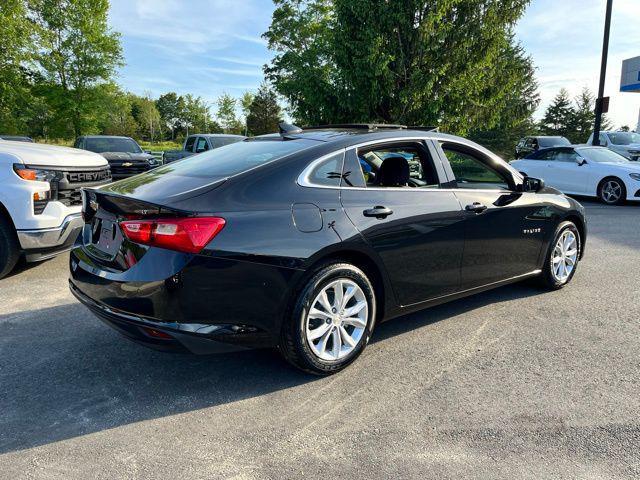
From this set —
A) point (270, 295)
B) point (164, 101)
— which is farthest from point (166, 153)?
point (164, 101)

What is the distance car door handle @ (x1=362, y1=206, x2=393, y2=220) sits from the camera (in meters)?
3.34

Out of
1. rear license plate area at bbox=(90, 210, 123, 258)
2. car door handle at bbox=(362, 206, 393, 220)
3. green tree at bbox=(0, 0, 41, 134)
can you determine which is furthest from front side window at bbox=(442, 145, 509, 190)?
green tree at bbox=(0, 0, 41, 134)

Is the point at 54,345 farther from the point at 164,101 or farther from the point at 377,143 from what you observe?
the point at 164,101

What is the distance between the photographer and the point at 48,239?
504cm

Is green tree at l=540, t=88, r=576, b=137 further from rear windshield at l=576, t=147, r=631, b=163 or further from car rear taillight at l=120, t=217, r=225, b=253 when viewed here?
car rear taillight at l=120, t=217, r=225, b=253

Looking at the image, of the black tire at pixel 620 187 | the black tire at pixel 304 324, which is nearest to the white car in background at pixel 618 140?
the black tire at pixel 620 187

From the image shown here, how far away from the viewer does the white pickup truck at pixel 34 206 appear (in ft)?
16.2

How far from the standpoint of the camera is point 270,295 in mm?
2889

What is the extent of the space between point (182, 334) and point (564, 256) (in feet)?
13.3

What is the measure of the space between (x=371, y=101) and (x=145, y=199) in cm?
1907

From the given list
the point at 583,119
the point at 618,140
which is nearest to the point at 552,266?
the point at 618,140

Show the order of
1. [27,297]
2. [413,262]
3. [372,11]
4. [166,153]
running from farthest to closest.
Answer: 1. [372,11]
2. [166,153]
3. [27,297]
4. [413,262]

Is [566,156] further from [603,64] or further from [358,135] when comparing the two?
[358,135]

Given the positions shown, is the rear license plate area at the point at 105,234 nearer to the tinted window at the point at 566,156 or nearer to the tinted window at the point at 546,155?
the tinted window at the point at 566,156
